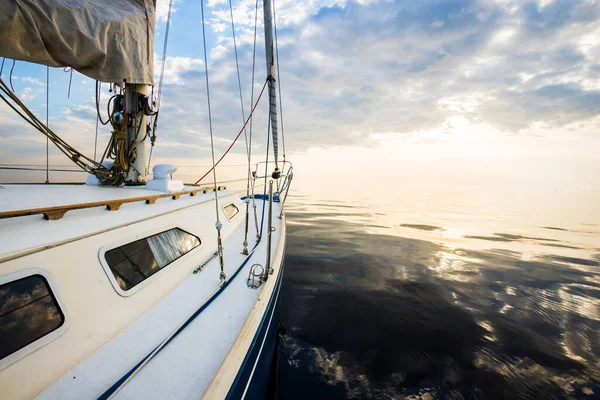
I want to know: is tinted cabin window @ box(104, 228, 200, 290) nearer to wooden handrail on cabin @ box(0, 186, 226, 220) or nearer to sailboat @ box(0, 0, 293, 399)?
sailboat @ box(0, 0, 293, 399)

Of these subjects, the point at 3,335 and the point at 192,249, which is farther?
the point at 192,249

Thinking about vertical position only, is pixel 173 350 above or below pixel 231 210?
below

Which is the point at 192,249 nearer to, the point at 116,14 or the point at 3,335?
the point at 3,335

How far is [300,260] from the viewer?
8227 millimetres

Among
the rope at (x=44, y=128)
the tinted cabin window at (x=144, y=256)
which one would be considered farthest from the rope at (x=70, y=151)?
the tinted cabin window at (x=144, y=256)

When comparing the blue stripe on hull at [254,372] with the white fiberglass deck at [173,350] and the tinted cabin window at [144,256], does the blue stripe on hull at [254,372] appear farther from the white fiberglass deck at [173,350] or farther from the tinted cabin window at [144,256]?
the tinted cabin window at [144,256]

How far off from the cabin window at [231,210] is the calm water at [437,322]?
7.70 feet

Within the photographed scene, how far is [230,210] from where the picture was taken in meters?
7.08

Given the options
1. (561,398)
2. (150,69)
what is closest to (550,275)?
(561,398)

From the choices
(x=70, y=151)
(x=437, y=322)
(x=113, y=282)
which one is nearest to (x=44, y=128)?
(x=70, y=151)

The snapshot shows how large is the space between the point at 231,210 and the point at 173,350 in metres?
5.23

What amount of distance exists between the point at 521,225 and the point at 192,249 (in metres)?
20.0

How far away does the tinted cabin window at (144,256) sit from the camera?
2549mm

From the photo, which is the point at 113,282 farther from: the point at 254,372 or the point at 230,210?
the point at 230,210
